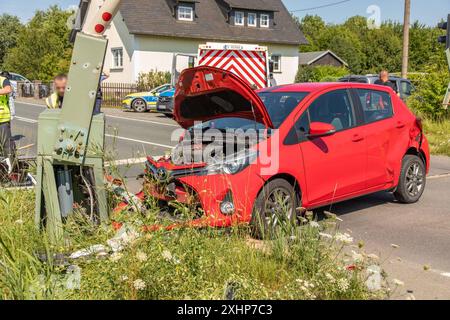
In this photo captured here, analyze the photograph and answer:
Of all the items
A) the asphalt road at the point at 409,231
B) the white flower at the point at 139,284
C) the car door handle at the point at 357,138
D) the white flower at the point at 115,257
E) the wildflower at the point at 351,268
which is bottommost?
the asphalt road at the point at 409,231

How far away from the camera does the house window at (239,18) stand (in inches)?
1771

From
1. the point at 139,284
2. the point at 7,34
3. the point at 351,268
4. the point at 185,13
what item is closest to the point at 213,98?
the point at 351,268

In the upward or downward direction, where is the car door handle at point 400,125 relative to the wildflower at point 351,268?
upward

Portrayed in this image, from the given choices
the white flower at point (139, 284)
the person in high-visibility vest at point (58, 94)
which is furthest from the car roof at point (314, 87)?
the white flower at point (139, 284)

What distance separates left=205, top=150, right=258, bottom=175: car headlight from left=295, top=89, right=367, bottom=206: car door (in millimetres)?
737

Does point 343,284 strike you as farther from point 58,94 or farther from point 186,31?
point 186,31

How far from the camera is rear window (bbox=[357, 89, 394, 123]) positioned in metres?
7.41

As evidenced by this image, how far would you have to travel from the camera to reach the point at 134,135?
16.5 metres

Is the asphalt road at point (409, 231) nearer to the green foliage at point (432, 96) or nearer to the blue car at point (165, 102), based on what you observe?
the green foliage at point (432, 96)

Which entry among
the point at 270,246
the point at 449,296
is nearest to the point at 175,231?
the point at 270,246

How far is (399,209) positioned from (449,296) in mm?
3301

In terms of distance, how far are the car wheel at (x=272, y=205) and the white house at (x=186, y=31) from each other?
33868 millimetres

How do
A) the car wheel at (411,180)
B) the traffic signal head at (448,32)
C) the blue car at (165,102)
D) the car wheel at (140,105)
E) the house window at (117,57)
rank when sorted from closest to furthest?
the car wheel at (411,180) → the traffic signal head at (448,32) → the blue car at (165,102) → the car wheel at (140,105) → the house window at (117,57)

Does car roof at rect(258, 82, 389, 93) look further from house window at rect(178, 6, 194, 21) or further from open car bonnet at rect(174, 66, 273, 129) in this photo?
house window at rect(178, 6, 194, 21)
